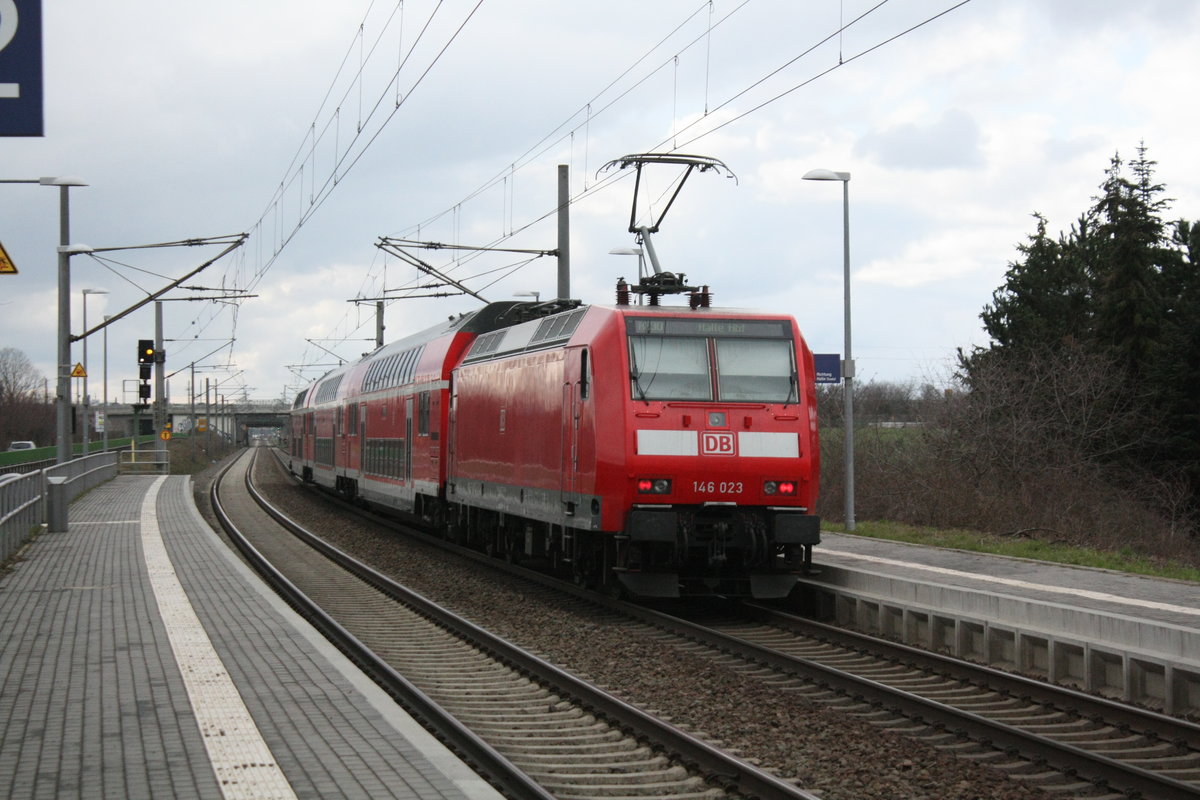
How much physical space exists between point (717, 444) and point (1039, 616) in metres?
3.82

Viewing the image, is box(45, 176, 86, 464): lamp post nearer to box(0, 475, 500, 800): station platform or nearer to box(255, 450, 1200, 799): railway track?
box(0, 475, 500, 800): station platform

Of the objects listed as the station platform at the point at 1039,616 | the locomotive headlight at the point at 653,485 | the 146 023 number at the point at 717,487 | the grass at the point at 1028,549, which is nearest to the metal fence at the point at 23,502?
the locomotive headlight at the point at 653,485

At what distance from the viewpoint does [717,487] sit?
13727 mm

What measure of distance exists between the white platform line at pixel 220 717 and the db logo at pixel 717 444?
5.33 m

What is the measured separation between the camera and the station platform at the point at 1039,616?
9797mm

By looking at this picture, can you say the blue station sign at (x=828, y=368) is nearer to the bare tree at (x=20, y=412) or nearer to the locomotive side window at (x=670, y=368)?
the locomotive side window at (x=670, y=368)

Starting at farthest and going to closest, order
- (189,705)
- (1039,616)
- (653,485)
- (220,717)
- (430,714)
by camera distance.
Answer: (653,485)
(1039,616)
(430,714)
(189,705)
(220,717)

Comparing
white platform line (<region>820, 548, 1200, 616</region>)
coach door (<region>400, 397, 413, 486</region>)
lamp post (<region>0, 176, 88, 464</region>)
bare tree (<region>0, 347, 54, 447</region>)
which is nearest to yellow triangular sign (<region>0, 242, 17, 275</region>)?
white platform line (<region>820, 548, 1200, 616</region>)

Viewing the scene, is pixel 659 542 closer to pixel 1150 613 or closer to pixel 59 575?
pixel 1150 613

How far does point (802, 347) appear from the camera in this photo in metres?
14.5

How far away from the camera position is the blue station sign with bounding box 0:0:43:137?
8.70 meters

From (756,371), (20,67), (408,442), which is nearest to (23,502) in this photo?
(408,442)

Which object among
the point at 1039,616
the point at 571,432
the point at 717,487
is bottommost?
the point at 1039,616

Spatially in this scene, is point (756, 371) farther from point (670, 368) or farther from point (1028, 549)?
point (1028, 549)
